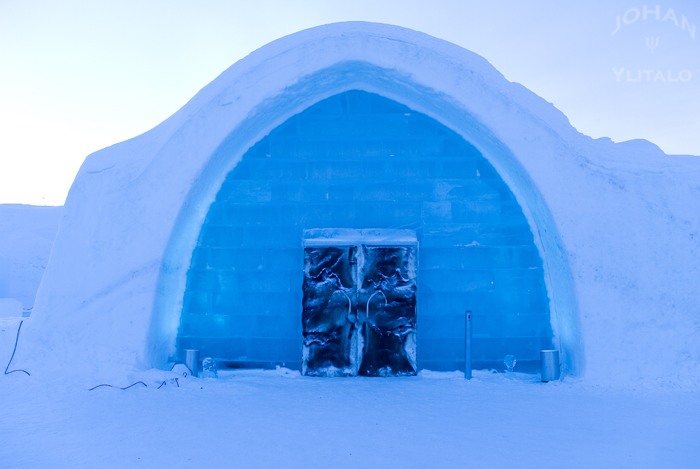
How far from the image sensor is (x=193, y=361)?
477cm

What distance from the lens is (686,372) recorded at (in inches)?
173

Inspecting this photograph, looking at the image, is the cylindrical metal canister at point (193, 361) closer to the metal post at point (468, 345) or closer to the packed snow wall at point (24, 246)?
the metal post at point (468, 345)

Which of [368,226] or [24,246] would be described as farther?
[24,246]

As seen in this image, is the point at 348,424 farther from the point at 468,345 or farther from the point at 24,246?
the point at 24,246

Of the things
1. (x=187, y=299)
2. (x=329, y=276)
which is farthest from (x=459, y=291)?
(x=187, y=299)

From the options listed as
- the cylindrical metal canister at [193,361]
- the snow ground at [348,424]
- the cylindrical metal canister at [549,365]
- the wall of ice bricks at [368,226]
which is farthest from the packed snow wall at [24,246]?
the cylindrical metal canister at [549,365]

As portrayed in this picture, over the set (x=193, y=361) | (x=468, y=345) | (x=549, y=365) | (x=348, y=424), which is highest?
(x=468, y=345)

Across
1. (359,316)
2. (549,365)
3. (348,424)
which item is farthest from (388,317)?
(549,365)

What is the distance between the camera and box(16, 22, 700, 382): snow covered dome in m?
4.64

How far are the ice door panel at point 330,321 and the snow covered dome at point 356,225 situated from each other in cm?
3

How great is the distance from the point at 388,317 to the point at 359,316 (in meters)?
0.33

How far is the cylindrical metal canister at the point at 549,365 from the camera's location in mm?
4594

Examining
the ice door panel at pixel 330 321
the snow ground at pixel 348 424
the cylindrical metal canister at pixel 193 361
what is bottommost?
the snow ground at pixel 348 424

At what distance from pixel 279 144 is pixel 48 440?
3681 mm
